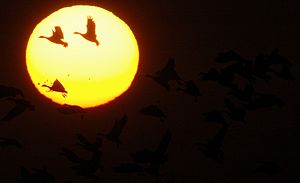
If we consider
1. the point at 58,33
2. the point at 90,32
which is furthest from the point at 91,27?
the point at 58,33

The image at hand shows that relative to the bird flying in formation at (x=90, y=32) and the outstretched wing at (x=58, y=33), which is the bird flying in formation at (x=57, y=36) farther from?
the bird flying in formation at (x=90, y=32)

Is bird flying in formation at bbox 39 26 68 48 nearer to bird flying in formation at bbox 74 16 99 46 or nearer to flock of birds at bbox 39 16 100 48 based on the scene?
flock of birds at bbox 39 16 100 48

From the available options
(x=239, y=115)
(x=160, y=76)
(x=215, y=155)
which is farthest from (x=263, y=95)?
(x=160, y=76)

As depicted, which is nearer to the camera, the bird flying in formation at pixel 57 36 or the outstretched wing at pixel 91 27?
the bird flying in formation at pixel 57 36

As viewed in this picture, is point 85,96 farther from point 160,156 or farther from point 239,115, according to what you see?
point 239,115

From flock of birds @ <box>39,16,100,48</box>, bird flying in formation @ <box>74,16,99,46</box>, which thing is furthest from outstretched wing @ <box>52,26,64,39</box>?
bird flying in formation @ <box>74,16,99,46</box>

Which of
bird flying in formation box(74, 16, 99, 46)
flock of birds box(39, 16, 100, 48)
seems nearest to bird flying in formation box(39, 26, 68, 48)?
flock of birds box(39, 16, 100, 48)

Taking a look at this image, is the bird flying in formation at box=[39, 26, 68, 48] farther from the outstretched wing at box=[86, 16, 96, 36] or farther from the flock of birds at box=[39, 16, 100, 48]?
the outstretched wing at box=[86, 16, 96, 36]

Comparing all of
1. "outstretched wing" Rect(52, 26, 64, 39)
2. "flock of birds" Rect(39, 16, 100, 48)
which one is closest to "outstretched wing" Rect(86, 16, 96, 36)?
"flock of birds" Rect(39, 16, 100, 48)

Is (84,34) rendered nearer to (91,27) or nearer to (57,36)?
(91,27)

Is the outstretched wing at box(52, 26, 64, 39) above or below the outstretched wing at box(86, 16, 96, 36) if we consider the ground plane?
below

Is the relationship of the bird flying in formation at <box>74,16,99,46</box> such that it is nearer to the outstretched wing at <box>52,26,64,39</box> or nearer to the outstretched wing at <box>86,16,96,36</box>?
the outstretched wing at <box>86,16,96,36</box>

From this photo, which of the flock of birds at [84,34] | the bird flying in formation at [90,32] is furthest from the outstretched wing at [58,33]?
the bird flying in formation at [90,32]

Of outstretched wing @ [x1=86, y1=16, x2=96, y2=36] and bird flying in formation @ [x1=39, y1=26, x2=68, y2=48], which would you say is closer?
bird flying in formation @ [x1=39, y1=26, x2=68, y2=48]
